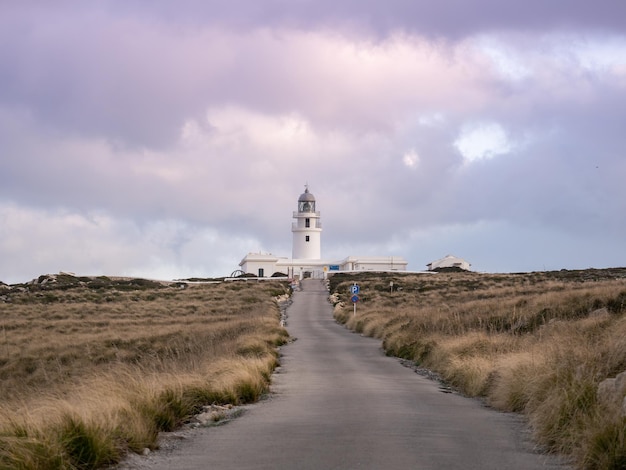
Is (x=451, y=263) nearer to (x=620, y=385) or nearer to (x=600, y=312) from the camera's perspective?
(x=600, y=312)

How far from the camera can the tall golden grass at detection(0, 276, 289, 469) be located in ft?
27.9

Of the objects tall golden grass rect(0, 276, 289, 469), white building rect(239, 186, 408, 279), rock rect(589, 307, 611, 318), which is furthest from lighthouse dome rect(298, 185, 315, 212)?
rock rect(589, 307, 611, 318)

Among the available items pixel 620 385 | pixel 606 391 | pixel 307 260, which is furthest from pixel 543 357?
pixel 307 260

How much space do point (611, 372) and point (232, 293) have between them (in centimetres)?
6228

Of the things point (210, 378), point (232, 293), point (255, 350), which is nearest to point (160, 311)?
point (232, 293)

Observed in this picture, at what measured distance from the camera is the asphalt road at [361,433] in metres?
8.93

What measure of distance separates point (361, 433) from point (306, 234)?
349 ft

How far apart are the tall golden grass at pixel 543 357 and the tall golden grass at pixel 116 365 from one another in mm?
4452

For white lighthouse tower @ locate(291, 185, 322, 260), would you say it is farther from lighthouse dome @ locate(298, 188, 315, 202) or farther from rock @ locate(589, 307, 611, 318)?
rock @ locate(589, 307, 611, 318)

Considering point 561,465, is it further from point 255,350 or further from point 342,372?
point 255,350

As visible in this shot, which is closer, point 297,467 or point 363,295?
point 297,467

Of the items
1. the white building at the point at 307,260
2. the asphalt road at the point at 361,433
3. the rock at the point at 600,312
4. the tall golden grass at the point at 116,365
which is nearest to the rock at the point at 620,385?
the asphalt road at the point at 361,433

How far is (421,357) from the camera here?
2438 centimetres

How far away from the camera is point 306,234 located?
117m
